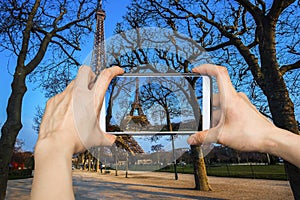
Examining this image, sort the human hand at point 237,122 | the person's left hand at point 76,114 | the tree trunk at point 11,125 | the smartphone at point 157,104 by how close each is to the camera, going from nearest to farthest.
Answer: the person's left hand at point 76,114
the human hand at point 237,122
the smartphone at point 157,104
the tree trunk at point 11,125

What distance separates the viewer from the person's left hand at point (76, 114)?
2.42 ft

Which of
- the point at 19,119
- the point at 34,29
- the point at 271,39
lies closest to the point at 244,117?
the point at 271,39

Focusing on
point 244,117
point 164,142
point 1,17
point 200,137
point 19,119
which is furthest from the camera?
point 1,17

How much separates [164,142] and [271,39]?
13.6 feet

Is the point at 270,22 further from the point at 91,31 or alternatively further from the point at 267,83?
the point at 91,31

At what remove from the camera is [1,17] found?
23.5ft

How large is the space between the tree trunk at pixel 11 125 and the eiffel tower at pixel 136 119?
173 inches

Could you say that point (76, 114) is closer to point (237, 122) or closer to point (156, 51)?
point (237, 122)

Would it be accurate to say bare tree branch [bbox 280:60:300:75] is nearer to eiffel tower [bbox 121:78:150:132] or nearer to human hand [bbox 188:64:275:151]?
eiffel tower [bbox 121:78:150:132]

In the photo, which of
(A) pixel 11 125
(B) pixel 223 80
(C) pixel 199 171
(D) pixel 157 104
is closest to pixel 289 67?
(D) pixel 157 104

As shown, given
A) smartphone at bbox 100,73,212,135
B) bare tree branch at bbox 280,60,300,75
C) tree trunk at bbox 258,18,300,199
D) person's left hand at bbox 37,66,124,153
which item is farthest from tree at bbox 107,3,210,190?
bare tree branch at bbox 280,60,300,75

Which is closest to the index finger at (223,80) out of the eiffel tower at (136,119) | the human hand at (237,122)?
the human hand at (237,122)

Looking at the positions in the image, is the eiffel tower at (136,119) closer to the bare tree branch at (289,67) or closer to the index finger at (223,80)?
the index finger at (223,80)

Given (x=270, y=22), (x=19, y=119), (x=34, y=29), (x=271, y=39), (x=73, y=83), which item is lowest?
(x=73, y=83)
